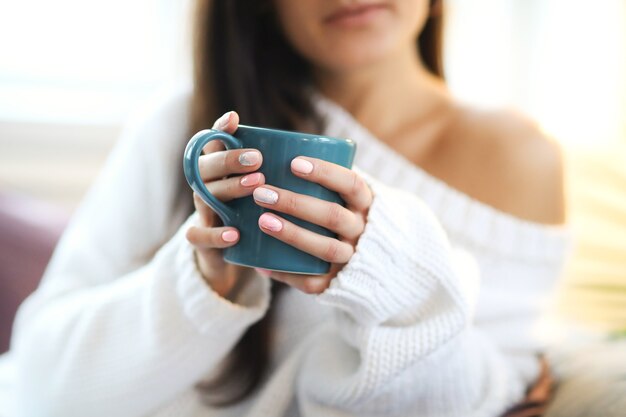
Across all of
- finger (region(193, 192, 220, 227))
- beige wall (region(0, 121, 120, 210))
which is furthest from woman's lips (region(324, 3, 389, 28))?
beige wall (region(0, 121, 120, 210))

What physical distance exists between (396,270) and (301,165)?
0.47ft

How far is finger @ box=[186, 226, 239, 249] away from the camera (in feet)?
1.45

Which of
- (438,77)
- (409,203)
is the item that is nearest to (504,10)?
(438,77)

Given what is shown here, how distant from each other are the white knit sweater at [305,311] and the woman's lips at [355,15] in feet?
0.38

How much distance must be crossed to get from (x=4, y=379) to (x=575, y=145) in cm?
107

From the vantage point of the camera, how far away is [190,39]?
808mm

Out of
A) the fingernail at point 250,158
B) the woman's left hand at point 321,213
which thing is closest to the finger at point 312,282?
the woman's left hand at point 321,213

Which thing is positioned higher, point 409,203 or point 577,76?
point 409,203

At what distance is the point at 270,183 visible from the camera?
1.40 ft

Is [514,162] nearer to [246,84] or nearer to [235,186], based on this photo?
[246,84]

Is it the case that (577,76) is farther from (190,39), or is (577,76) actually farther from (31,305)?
(31,305)

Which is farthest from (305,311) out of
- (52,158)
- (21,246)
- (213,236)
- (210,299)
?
(52,158)

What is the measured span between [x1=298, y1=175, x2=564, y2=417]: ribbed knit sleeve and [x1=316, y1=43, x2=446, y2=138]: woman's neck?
0.84 feet

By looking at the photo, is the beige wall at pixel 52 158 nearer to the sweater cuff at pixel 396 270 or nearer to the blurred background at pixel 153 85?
the blurred background at pixel 153 85
